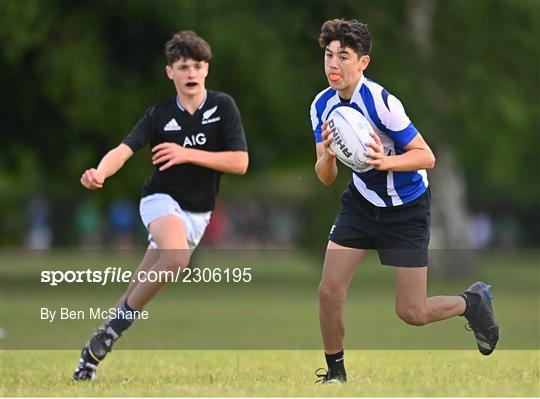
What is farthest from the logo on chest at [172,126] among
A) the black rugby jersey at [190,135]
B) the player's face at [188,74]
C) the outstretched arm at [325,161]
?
the outstretched arm at [325,161]

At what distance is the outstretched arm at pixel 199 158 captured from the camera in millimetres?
9148

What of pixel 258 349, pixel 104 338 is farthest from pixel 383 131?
pixel 258 349

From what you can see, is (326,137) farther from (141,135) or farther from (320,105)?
(141,135)

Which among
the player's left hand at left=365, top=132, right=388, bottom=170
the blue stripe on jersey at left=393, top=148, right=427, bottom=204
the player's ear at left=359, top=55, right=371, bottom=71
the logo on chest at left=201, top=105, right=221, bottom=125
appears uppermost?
the player's ear at left=359, top=55, right=371, bottom=71

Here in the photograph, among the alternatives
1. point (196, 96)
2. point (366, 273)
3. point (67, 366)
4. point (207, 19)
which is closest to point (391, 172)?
point (196, 96)

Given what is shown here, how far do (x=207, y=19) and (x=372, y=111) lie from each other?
16.9m

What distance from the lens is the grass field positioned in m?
8.41

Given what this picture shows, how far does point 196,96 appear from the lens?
9625 mm

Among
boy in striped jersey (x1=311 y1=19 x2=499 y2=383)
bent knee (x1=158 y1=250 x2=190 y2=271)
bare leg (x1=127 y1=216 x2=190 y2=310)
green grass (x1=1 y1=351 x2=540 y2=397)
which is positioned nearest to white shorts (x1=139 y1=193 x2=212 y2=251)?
bare leg (x1=127 y1=216 x2=190 y2=310)

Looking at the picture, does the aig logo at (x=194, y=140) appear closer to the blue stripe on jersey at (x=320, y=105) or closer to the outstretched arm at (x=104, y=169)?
the outstretched arm at (x=104, y=169)

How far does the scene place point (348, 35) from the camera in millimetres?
8391

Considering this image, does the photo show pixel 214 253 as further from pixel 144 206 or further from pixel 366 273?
pixel 144 206

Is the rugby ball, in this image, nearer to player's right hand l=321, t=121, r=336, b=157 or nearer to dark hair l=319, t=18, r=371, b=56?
player's right hand l=321, t=121, r=336, b=157

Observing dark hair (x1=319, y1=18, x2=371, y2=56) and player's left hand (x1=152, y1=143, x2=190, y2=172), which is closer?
dark hair (x1=319, y1=18, x2=371, y2=56)
